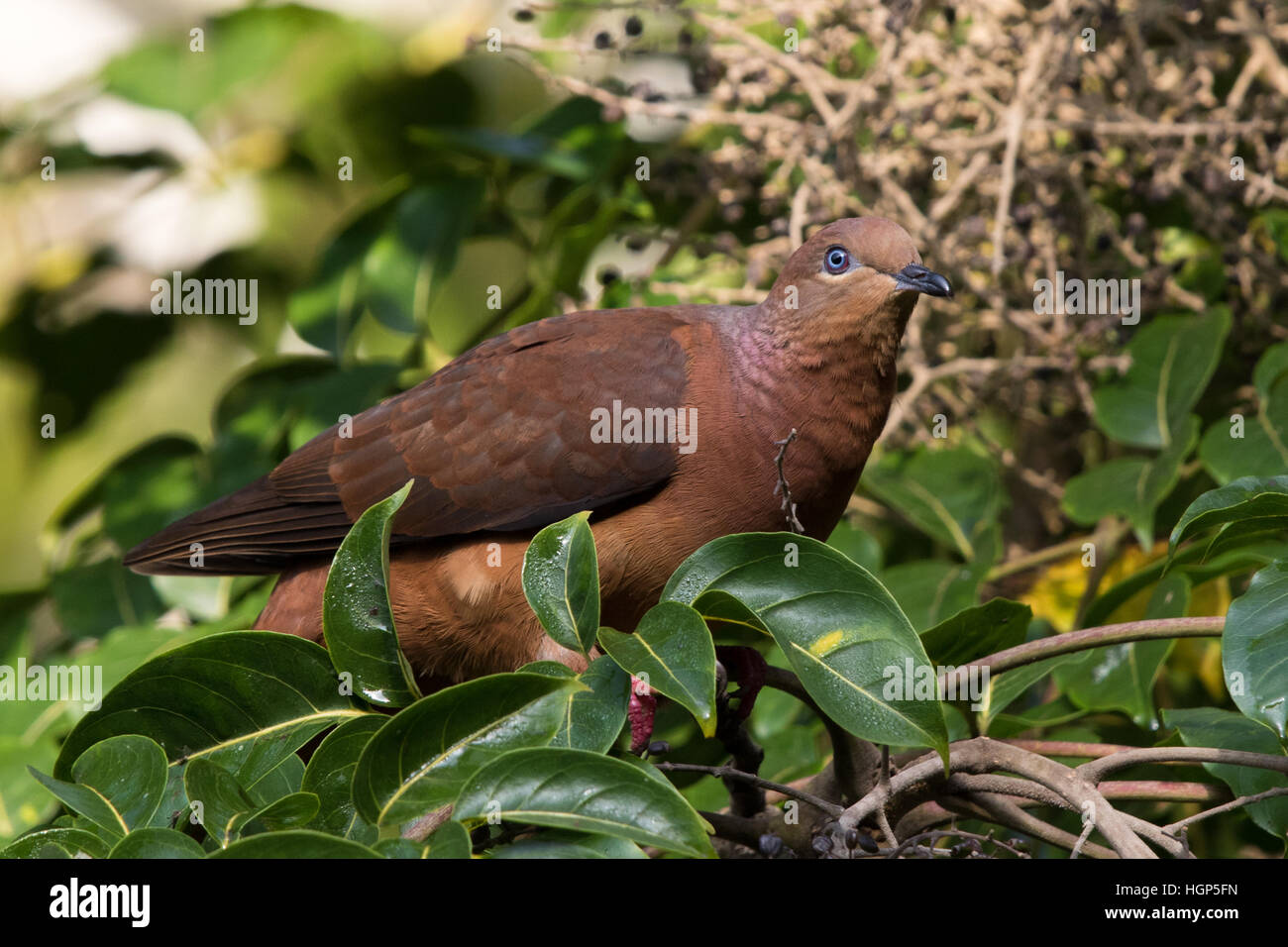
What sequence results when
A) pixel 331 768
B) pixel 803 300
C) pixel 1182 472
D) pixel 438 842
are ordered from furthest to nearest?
1. pixel 1182 472
2. pixel 803 300
3. pixel 331 768
4. pixel 438 842

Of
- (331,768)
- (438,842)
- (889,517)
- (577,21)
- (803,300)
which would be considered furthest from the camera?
(577,21)

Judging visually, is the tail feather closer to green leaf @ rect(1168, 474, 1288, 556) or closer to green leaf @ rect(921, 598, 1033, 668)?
green leaf @ rect(921, 598, 1033, 668)

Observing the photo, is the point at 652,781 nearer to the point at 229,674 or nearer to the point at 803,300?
the point at 229,674

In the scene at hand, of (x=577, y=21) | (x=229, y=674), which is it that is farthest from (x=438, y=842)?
(x=577, y=21)

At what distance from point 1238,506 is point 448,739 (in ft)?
2.37

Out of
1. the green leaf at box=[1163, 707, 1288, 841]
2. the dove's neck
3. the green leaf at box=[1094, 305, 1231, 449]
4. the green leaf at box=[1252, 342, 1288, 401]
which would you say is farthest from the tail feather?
the green leaf at box=[1252, 342, 1288, 401]

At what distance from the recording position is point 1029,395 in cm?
222

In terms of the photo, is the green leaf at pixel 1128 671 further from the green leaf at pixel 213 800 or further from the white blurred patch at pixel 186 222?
the white blurred patch at pixel 186 222

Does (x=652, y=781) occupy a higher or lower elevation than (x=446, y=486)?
lower

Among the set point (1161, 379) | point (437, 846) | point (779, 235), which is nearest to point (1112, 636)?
point (437, 846)

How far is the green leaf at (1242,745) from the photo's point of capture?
3.68 feet

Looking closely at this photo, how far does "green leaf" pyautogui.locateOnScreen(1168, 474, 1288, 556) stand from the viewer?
108 centimetres

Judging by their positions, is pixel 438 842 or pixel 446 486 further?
pixel 446 486

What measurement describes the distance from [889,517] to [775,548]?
1.41m
